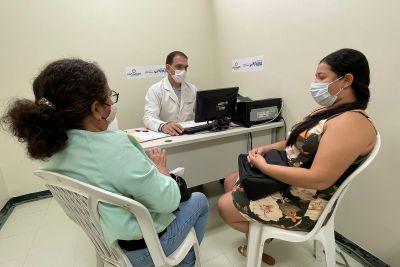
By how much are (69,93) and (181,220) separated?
0.67 m

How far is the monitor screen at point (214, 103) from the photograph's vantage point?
5.62 ft

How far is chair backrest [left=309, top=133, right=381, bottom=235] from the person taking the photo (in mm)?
958

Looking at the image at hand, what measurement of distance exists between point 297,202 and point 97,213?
0.88m

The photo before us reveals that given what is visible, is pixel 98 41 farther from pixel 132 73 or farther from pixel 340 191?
pixel 340 191

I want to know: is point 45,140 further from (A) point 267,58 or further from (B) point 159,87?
(A) point 267,58

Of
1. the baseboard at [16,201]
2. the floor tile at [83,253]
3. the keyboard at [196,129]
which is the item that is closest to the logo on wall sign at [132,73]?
the keyboard at [196,129]

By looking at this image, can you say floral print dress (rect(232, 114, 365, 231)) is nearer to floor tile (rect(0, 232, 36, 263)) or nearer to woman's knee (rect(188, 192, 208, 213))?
woman's knee (rect(188, 192, 208, 213))

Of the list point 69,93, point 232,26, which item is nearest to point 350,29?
point 232,26

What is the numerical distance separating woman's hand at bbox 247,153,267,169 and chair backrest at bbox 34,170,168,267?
1.99 feet

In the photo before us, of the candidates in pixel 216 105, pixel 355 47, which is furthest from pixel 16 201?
pixel 355 47

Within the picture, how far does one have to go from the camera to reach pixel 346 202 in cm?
164

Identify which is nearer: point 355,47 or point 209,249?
point 355,47

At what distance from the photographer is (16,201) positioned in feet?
8.00

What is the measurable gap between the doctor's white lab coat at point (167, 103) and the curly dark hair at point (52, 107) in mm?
1467
